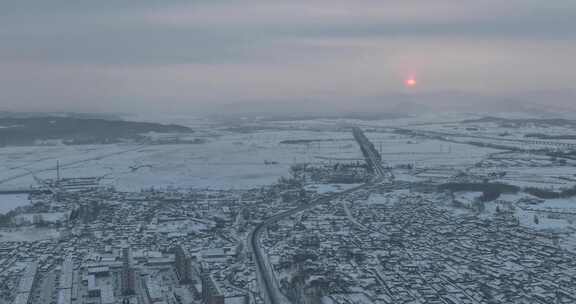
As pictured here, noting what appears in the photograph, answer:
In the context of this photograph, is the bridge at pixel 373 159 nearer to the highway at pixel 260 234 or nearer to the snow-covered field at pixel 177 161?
the highway at pixel 260 234

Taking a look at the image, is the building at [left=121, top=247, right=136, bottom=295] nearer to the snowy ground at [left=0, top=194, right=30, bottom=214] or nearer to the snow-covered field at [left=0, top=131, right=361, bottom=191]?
the snowy ground at [left=0, top=194, right=30, bottom=214]

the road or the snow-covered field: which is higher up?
the snow-covered field

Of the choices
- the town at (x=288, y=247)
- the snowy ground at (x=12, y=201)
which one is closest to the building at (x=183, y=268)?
the town at (x=288, y=247)

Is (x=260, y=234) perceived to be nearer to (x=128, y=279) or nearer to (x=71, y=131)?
(x=128, y=279)

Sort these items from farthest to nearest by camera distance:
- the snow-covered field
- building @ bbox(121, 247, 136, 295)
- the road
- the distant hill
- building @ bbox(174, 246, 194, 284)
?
the distant hill
the snow-covered field
building @ bbox(174, 246, 194, 284)
building @ bbox(121, 247, 136, 295)
the road

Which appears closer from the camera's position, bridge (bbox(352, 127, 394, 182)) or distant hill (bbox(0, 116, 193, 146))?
bridge (bbox(352, 127, 394, 182))

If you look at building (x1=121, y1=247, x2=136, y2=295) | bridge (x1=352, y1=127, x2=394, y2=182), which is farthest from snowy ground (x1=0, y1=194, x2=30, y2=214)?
bridge (x1=352, y1=127, x2=394, y2=182)

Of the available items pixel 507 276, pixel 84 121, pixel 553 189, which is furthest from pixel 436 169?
pixel 84 121

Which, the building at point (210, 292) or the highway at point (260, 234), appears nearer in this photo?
the building at point (210, 292)

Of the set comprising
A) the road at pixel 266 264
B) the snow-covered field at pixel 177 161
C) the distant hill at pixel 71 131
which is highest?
the distant hill at pixel 71 131

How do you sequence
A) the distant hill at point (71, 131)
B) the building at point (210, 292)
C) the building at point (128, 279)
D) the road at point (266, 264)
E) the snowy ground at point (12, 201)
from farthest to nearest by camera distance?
the distant hill at point (71, 131) < the snowy ground at point (12, 201) < the building at point (128, 279) < the road at point (266, 264) < the building at point (210, 292)
